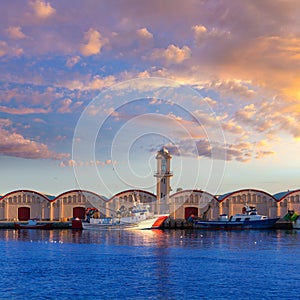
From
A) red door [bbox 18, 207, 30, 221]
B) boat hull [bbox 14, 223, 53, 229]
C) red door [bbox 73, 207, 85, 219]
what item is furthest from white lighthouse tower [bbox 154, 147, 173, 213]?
red door [bbox 18, 207, 30, 221]

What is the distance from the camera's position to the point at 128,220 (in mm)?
124375

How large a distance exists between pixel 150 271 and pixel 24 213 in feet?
285

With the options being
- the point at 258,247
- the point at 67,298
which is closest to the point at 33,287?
the point at 67,298

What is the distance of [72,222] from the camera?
127375mm

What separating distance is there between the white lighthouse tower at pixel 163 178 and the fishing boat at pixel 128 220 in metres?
6.13

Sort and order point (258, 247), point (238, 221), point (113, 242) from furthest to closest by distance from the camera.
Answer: point (238, 221), point (113, 242), point (258, 247)

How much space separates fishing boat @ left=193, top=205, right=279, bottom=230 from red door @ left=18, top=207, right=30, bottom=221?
4232 centimetres

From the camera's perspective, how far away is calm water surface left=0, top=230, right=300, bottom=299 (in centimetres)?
4422

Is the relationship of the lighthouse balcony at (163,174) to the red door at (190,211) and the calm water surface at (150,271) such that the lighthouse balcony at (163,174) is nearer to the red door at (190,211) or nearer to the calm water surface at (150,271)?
the red door at (190,211)

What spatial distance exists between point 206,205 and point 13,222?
4706cm

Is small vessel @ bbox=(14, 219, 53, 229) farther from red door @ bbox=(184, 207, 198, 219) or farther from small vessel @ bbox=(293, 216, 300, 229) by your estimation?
small vessel @ bbox=(293, 216, 300, 229)

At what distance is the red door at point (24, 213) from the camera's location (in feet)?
442

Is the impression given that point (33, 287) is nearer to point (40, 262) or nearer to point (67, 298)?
point (67, 298)

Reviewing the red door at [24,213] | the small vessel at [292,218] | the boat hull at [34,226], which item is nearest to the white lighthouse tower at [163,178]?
the boat hull at [34,226]
